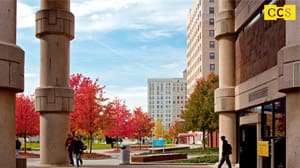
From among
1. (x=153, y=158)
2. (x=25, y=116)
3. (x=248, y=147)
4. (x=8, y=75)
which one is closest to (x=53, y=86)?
(x=248, y=147)

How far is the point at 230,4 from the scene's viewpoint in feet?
86.1

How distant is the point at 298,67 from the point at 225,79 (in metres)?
12.7

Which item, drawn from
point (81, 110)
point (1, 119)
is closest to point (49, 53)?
point (1, 119)

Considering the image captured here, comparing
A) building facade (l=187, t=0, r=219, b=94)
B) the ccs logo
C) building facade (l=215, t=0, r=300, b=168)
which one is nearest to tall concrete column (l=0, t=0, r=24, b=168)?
the ccs logo

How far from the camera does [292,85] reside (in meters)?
13.5

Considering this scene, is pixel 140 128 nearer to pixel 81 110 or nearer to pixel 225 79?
pixel 81 110

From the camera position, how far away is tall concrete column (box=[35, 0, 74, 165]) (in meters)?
24.5

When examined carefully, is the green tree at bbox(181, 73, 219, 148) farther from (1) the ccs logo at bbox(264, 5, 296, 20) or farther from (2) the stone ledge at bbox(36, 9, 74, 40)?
(1) the ccs logo at bbox(264, 5, 296, 20)

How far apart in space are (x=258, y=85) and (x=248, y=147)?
3768mm

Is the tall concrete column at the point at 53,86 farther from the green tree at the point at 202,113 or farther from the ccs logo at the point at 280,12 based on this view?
the green tree at the point at 202,113

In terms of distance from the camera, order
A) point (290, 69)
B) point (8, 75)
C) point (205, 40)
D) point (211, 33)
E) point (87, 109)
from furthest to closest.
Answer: point (205, 40) → point (211, 33) → point (87, 109) → point (290, 69) → point (8, 75)

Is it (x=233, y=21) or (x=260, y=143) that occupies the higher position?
(x=233, y=21)

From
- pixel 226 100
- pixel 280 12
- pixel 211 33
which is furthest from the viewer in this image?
pixel 211 33

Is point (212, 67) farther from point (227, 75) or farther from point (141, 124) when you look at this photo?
point (227, 75)
